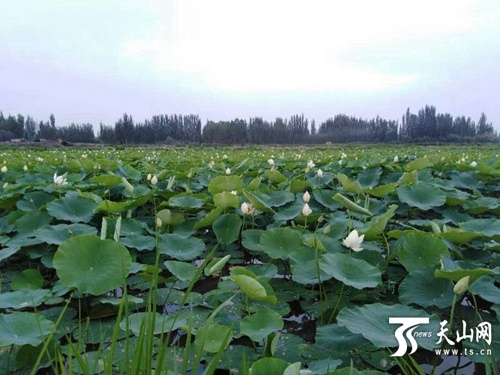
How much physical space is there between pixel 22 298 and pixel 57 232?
0.47m

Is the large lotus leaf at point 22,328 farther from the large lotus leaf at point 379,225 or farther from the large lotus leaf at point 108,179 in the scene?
the large lotus leaf at point 108,179

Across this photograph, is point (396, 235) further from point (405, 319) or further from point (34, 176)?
point (34, 176)

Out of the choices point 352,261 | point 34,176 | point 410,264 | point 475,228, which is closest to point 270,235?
point 352,261

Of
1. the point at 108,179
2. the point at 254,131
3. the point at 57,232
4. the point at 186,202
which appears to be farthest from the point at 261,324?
the point at 254,131

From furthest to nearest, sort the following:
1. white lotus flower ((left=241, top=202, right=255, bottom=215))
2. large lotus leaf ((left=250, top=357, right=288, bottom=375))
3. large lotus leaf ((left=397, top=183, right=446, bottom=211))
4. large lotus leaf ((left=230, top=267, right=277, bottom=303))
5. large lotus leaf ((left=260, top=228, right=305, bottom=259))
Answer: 1. large lotus leaf ((left=397, top=183, right=446, bottom=211))
2. white lotus flower ((left=241, top=202, right=255, bottom=215))
3. large lotus leaf ((left=260, top=228, right=305, bottom=259))
4. large lotus leaf ((left=230, top=267, right=277, bottom=303))
5. large lotus leaf ((left=250, top=357, right=288, bottom=375))

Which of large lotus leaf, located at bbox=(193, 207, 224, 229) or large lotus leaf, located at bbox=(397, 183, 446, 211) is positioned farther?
large lotus leaf, located at bbox=(397, 183, 446, 211)

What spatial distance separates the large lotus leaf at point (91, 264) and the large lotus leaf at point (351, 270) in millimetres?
634

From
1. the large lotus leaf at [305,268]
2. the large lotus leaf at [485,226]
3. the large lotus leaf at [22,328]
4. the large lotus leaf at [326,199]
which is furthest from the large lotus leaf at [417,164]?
the large lotus leaf at [22,328]

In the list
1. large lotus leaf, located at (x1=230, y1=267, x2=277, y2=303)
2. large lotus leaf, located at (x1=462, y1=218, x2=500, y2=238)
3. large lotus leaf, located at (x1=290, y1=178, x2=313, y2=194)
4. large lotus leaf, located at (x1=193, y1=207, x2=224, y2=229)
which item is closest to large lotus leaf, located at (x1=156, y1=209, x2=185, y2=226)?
large lotus leaf, located at (x1=193, y1=207, x2=224, y2=229)

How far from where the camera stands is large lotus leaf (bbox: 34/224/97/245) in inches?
64.0

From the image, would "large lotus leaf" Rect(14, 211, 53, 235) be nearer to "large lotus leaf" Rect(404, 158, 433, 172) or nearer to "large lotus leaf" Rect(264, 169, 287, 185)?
"large lotus leaf" Rect(264, 169, 287, 185)

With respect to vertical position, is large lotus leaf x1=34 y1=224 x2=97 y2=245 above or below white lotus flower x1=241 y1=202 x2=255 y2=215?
below

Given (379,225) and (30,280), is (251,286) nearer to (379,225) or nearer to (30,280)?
(379,225)

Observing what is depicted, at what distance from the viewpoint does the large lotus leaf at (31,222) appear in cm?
192
